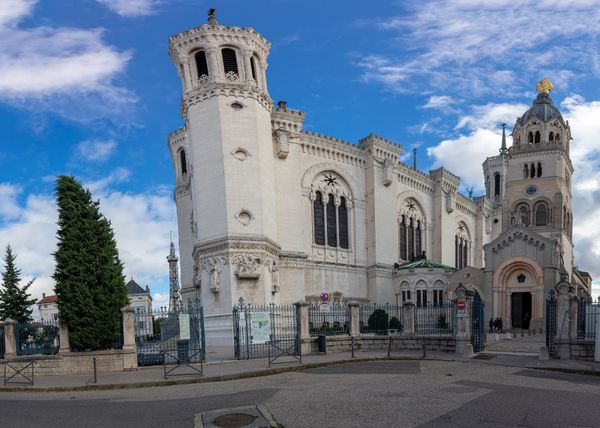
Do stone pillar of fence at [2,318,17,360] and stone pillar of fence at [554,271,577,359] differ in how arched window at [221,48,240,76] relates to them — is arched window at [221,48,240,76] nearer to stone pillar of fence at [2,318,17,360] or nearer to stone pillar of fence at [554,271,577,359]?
stone pillar of fence at [2,318,17,360]

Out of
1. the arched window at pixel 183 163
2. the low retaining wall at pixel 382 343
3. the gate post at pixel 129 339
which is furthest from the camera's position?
the arched window at pixel 183 163

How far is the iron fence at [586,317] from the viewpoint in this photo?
21.3m

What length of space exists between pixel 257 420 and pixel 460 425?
13.0 ft

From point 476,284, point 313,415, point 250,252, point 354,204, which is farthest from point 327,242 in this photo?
point 313,415

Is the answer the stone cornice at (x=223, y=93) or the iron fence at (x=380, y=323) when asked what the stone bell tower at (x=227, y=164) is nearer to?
the stone cornice at (x=223, y=93)

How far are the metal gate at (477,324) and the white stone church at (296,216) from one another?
1391 centimetres

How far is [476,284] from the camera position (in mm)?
42125

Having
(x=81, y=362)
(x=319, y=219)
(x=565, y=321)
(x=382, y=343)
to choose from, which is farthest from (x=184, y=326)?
(x=319, y=219)

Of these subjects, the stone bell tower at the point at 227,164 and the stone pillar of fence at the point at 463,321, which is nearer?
the stone pillar of fence at the point at 463,321

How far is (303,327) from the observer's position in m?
22.0

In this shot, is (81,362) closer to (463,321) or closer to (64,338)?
(64,338)

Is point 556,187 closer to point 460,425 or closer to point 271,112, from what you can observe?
point 271,112

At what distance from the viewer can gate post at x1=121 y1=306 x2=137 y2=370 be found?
1984 centimetres

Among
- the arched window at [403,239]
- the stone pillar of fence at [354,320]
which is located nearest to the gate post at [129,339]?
the stone pillar of fence at [354,320]
